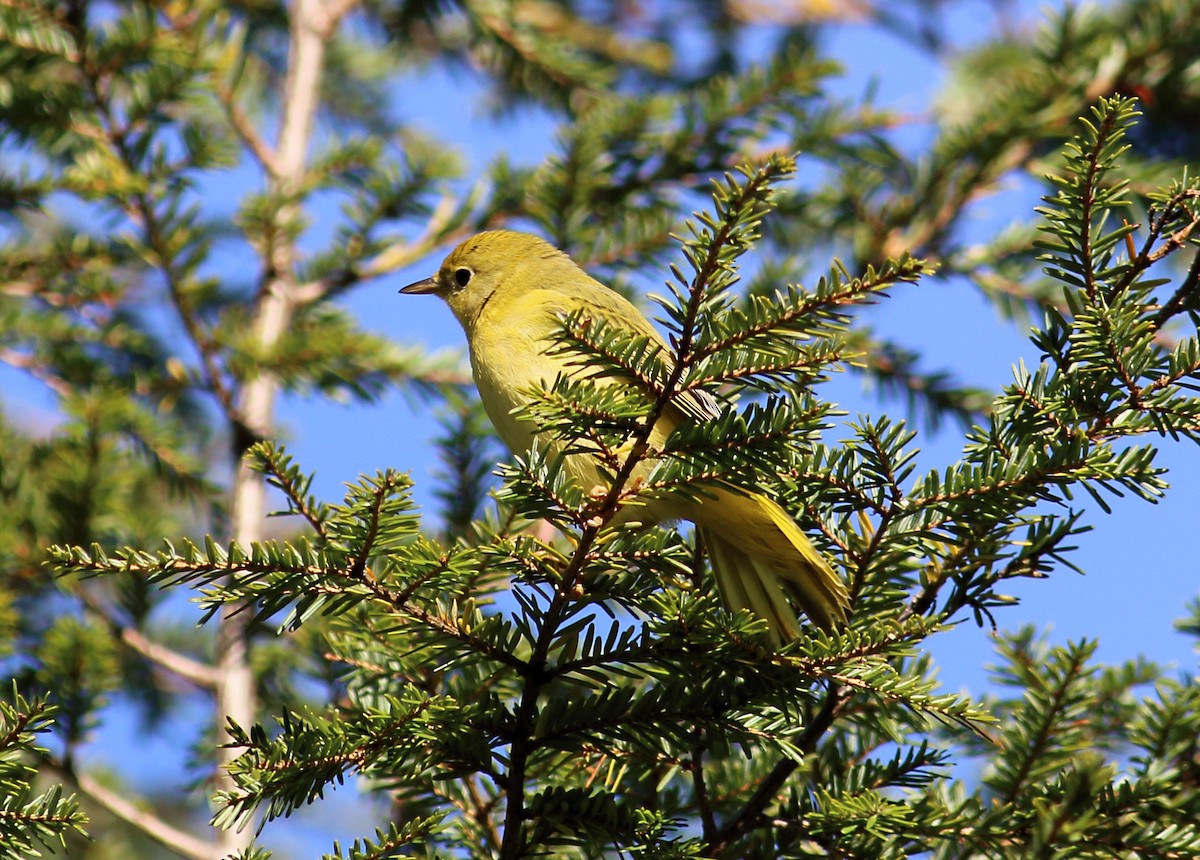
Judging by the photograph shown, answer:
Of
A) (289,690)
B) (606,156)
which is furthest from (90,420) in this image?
(606,156)

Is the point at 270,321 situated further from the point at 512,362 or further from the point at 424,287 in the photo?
the point at 512,362

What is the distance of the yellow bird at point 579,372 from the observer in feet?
7.27

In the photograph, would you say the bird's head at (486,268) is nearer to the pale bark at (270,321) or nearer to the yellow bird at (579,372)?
the yellow bird at (579,372)

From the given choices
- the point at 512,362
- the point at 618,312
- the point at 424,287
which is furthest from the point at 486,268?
the point at 512,362

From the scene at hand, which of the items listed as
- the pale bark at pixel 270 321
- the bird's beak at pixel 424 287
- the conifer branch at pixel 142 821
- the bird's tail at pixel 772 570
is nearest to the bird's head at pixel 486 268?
the bird's beak at pixel 424 287

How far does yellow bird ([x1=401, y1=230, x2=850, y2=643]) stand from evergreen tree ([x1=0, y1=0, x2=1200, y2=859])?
3.0 inches

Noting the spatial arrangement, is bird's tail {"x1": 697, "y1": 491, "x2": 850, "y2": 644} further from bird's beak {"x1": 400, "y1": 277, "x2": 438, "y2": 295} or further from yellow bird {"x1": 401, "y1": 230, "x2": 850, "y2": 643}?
bird's beak {"x1": 400, "y1": 277, "x2": 438, "y2": 295}

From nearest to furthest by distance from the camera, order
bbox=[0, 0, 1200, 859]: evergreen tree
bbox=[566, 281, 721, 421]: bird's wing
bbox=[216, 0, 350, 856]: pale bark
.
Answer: bbox=[0, 0, 1200, 859]: evergreen tree < bbox=[566, 281, 721, 421]: bird's wing < bbox=[216, 0, 350, 856]: pale bark

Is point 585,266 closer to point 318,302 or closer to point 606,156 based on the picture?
point 606,156

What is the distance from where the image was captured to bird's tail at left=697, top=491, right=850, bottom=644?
220 cm

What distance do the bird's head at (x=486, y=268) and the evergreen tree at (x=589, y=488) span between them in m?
0.08

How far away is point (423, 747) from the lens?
1.82 metres

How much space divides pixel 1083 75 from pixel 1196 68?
44 cm

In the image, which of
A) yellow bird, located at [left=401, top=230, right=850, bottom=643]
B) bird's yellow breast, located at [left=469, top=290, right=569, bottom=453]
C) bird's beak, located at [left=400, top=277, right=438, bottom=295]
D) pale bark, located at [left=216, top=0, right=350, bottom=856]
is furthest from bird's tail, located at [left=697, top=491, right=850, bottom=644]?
bird's beak, located at [left=400, top=277, right=438, bottom=295]
